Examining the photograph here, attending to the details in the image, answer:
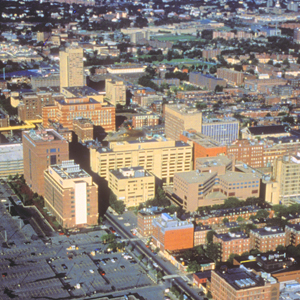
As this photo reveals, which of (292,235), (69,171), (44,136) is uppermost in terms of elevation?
(44,136)

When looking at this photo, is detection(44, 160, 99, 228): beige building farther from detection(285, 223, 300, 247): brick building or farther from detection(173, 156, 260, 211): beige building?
detection(285, 223, 300, 247): brick building

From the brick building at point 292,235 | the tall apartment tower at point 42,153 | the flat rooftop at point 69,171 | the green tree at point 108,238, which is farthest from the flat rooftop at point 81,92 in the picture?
the brick building at point 292,235

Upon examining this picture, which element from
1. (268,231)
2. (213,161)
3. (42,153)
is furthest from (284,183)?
(42,153)

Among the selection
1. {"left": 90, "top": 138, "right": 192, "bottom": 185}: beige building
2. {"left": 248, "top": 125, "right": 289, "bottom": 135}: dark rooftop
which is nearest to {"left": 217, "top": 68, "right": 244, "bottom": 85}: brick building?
{"left": 248, "top": 125, "right": 289, "bottom": 135}: dark rooftop

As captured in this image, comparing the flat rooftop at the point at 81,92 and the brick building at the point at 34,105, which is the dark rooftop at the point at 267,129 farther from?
the brick building at the point at 34,105

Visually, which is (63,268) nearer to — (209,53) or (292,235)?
(292,235)

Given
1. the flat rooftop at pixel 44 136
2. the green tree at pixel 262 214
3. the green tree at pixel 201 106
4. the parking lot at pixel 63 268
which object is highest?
the flat rooftop at pixel 44 136

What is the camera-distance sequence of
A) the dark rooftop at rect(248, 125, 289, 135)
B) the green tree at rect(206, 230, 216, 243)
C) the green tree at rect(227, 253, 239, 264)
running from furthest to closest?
the dark rooftop at rect(248, 125, 289, 135)
the green tree at rect(206, 230, 216, 243)
the green tree at rect(227, 253, 239, 264)
